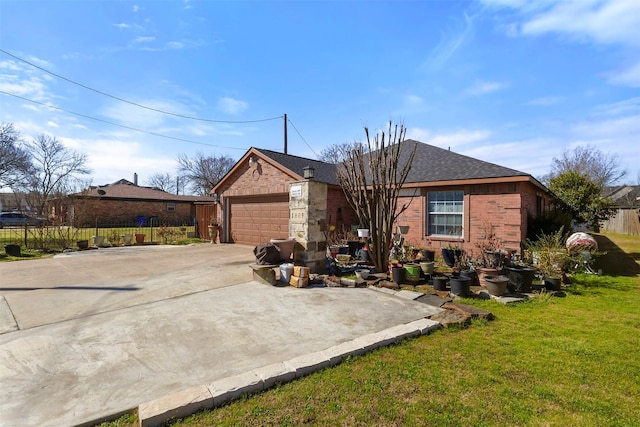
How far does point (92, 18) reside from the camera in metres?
8.48

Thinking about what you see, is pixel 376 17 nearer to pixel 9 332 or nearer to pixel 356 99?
pixel 356 99

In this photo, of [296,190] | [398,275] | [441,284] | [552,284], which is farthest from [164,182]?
[552,284]

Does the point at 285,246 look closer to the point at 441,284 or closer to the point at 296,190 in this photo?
the point at 296,190

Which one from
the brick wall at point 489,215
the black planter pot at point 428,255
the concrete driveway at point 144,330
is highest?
the brick wall at point 489,215

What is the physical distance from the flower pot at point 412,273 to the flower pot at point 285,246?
2.71 m

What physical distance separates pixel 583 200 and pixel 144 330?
17921 mm

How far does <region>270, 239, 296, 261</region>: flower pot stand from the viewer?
288 inches

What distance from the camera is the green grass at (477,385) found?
2.39 meters

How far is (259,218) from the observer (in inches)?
516

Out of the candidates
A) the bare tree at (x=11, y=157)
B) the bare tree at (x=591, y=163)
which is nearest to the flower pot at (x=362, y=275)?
the bare tree at (x=11, y=157)

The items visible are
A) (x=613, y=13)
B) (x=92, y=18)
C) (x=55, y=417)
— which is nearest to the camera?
(x=55, y=417)

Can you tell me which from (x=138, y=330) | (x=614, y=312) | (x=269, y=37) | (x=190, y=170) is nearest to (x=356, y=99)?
(x=269, y=37)

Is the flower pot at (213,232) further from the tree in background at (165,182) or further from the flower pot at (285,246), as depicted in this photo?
the tree in background at (165,182)

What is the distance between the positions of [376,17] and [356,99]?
16.7ft
